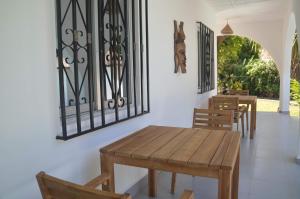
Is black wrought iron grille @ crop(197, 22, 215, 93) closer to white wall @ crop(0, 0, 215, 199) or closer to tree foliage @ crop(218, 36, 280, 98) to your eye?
white wall @ crop(0, 0, 215, 199)

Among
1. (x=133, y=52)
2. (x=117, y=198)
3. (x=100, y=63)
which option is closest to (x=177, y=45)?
(x=133, y=52)

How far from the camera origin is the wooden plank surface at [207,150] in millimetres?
1542

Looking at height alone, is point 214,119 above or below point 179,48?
below

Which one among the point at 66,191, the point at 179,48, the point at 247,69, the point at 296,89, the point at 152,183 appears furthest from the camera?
the point at 247,69

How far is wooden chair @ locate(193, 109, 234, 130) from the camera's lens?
280 cm

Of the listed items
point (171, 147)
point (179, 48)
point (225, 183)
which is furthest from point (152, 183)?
point (179, 48)

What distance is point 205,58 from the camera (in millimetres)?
5332

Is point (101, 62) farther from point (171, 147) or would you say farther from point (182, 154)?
point (182, 154)

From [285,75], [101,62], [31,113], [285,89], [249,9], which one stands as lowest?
[285,89]

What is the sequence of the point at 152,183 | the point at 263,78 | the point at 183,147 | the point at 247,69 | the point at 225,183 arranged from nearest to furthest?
the point at 225,183
the point at 183,147
the point at 152,183
the point at 263,78
the point at 247,69

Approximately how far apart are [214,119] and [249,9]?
4.17 m

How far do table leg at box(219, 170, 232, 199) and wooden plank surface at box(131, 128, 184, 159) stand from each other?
433 millimetres

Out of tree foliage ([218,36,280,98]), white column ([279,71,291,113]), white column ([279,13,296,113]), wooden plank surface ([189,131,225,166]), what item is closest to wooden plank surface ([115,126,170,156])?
wooden plank surface ([189,131,225,166])

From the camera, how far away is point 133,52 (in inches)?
99.7
